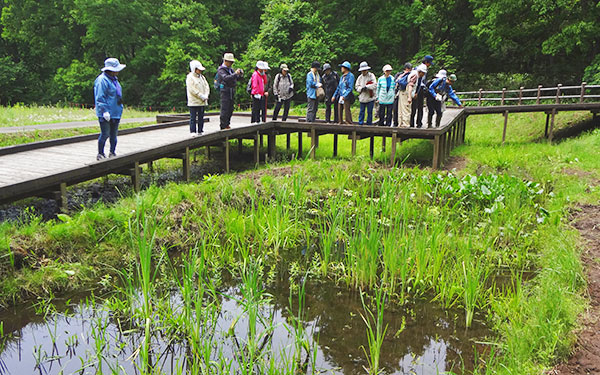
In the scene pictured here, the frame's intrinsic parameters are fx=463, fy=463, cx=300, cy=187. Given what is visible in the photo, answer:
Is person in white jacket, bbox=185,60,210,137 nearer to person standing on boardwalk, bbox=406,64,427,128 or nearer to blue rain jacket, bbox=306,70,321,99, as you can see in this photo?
blue rain jacket, bbox=306,70,321,99

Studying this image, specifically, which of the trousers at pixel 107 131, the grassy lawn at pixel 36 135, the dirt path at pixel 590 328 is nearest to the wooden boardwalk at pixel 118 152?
the trousers at pixel 107 131

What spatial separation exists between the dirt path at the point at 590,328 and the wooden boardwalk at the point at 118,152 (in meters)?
5.79

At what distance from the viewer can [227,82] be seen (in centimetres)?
1025

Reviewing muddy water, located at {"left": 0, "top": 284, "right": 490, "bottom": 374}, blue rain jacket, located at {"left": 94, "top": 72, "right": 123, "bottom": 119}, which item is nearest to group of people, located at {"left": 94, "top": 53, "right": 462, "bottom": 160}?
blue rain jacket, located at {"left": 94, "top": 72, "right": 123, "bottom": 119}

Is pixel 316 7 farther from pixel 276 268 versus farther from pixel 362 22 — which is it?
pixel 276 268

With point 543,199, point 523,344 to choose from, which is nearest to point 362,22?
point 543,199

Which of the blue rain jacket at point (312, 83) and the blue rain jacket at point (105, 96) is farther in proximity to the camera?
the blue rain jacket at point (312, 83)

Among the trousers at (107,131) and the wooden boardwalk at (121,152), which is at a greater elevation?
the trousers at (107,131)

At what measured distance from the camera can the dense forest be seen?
78.6 ft

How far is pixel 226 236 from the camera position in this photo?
22.3 feet

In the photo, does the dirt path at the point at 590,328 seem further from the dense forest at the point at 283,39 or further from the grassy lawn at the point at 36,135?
the dense forest at the point at 283,39

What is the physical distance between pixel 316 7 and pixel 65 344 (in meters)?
30.8

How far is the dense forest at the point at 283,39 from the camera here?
24.0 metres

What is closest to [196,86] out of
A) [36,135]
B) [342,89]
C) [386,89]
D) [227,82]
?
[227,82]
